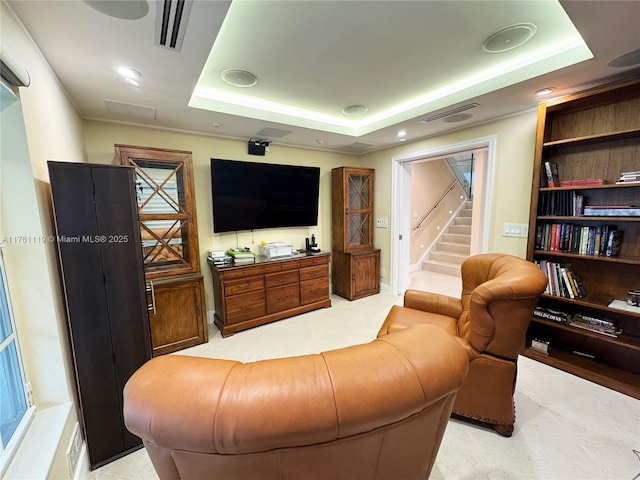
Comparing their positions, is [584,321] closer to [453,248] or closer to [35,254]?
[453,248]

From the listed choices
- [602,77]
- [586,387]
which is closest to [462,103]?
[602,77]

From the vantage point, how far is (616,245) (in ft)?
6.84

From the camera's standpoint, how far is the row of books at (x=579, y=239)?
2.10m

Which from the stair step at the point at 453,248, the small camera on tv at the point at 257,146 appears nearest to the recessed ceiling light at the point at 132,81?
the small camera on tv at the point at 257,146

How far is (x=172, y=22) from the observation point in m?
1.28

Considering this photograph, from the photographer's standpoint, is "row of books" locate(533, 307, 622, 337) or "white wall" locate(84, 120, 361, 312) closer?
"row of books" locate(533, 307, 622, 337)

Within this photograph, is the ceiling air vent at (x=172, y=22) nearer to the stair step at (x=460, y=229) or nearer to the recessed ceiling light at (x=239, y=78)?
the recessed ceiling light at (x=239, y=78)

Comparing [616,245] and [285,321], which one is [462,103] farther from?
[285,321]

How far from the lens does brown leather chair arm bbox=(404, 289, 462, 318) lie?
2.19 metres

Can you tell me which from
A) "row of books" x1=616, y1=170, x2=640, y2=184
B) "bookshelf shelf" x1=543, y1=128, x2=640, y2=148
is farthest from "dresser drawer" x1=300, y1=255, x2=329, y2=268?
"row of books" x1=616, y1=170, x2=640, y2=184

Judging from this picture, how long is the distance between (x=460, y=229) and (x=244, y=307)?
5.26 metres

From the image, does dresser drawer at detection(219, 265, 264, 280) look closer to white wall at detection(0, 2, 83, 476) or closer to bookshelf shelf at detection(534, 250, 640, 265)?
white wall at detection(0, 2, 83, 476)

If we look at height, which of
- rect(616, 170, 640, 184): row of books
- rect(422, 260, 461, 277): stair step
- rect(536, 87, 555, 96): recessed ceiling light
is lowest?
rect(422, 260, 461, 277): stair step

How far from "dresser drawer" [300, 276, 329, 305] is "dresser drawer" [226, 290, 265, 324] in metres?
0.57
